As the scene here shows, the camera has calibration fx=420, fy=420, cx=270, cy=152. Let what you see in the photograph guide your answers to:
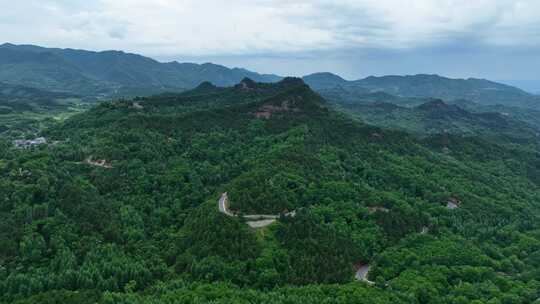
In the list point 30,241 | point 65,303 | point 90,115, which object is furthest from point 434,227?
point 90,115

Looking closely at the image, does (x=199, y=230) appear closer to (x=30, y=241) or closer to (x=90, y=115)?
(x=30, y=241)

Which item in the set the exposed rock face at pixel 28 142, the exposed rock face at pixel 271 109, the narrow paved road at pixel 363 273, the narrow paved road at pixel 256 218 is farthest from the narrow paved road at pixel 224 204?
the exposed rock face at pixel 28 142

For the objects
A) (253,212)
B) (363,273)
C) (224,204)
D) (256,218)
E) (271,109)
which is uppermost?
(271,109)

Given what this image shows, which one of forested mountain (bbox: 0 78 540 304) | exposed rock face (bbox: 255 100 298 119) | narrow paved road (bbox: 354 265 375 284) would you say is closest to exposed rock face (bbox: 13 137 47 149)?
forested mountain (bbox: 0 78 540 304)

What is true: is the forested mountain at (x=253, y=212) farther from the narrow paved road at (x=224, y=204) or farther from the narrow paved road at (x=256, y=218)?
the narrow paved road at (x=224, y=204)

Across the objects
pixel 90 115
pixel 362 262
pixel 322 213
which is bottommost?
pixel 362 262

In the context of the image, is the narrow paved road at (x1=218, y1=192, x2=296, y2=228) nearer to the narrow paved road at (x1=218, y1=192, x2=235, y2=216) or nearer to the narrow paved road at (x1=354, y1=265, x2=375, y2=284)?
the narrow paved road at (x1=218, y1=192, x2=235, y2=216)

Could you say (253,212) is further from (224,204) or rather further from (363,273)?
(363,273)

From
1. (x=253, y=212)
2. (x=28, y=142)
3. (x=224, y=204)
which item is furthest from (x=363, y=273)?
(x=28, y=142)
